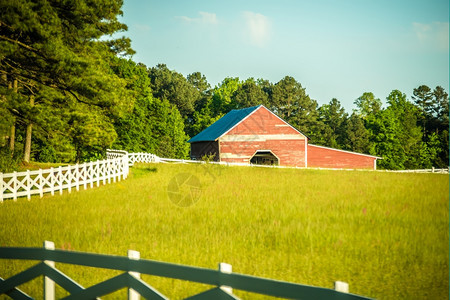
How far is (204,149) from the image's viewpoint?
4422cm

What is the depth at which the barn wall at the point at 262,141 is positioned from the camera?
1539 inches

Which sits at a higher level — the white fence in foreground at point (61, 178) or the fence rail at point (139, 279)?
the white fence in foreground at point (61, 178)

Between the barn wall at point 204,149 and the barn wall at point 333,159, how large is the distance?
998cm

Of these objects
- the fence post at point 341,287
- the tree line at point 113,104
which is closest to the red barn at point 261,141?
the tree line at point 113,104

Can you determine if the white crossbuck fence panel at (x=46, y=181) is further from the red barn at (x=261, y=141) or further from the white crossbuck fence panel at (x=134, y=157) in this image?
the red barn at (x=261, y=141)

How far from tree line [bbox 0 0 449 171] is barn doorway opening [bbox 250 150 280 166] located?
14.7m

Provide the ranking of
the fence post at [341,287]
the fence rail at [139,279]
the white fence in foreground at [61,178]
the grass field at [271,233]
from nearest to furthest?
the fence post at [341,287] < the fence rail at [139,279] < the grass field at [271,233] < the white fence in foreground at [61,178]

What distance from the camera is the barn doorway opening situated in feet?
131

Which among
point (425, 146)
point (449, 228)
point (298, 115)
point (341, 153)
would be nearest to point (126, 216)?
point (449, 228)

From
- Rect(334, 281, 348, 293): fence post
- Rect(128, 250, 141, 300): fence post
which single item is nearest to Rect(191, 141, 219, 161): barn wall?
Rect(128, 250, 141, 300): fence post

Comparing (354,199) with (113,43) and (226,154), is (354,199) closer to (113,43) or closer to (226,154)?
(226,154)

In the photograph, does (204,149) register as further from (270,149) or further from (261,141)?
(270,149)

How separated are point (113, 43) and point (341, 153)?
1112 inches

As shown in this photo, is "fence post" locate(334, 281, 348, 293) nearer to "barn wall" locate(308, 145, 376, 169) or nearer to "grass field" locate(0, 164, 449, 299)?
"grass field" locate(0, 164, 449, 299)
